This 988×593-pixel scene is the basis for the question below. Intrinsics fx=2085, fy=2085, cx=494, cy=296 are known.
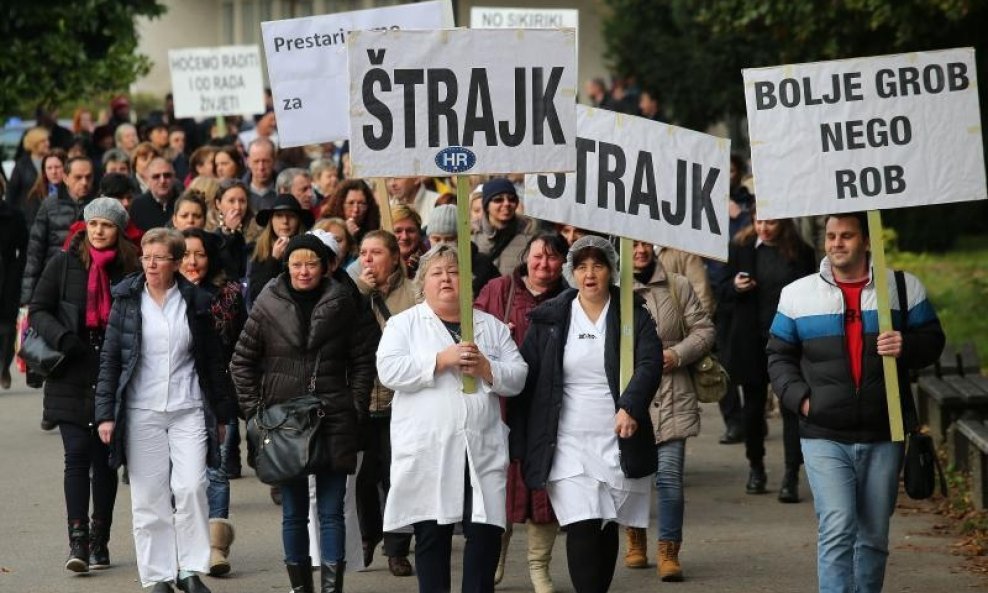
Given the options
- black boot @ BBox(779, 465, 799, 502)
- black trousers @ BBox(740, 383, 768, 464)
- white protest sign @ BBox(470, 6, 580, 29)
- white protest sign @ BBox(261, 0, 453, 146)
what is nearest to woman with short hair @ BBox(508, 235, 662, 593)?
black boot @ BBox(779, 465, 799, 502)

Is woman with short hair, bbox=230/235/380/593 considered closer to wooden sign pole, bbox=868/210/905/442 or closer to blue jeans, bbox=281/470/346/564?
blue jeans, bbox=281/470/346/564

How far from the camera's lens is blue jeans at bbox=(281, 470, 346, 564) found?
9391mm

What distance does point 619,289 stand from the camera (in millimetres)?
9219

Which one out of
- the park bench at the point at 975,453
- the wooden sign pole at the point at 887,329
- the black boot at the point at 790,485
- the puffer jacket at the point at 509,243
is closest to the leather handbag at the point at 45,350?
the puffer jacket at the point at 509,243

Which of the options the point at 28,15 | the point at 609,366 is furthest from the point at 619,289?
the point at 28,15

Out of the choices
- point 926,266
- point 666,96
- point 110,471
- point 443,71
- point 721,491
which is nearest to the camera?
point 443,71

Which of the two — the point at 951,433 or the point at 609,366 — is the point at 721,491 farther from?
the point at 609,366

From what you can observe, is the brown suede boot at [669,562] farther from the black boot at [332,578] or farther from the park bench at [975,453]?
the park bench at [975,453]

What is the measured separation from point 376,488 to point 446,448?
220 cm

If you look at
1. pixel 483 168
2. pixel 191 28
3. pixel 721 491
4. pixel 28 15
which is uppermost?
pixel 191 28

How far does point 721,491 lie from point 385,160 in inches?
207

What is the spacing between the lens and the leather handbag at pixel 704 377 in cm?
1082

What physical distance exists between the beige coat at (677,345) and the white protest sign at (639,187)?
1.20 meters

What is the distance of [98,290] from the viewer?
10445mm
